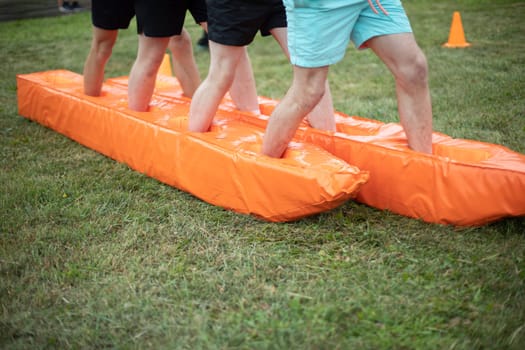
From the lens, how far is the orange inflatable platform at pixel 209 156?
8.77 feet

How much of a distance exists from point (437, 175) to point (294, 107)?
756 mm

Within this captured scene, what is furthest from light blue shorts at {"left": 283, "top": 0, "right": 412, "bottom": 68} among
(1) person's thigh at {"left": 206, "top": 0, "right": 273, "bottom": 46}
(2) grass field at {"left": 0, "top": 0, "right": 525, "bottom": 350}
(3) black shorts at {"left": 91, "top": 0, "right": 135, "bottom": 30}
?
(3) black shorts at {"left": 91, "top": 0, "right": 135, "bottom": 30}

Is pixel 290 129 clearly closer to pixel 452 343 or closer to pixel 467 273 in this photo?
pixel 467 273

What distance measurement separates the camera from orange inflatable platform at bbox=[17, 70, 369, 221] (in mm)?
2672

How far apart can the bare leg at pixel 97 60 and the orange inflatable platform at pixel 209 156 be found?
0.33ft

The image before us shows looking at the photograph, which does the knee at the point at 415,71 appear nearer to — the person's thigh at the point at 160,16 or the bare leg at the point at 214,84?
the bare leg at the point at 214,84

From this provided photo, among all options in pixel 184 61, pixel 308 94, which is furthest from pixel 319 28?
pixel 184 61

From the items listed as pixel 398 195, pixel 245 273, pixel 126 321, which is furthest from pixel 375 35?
pixel 126 321

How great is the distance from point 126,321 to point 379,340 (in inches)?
35.7

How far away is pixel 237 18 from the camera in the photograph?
2992mm

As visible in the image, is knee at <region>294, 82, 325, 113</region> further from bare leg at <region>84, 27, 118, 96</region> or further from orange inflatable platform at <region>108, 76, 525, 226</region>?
bare leg at <region>84, 27, 118, 96</region>

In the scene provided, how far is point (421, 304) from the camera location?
6.89 ft

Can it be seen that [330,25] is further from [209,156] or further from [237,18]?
[209,156]

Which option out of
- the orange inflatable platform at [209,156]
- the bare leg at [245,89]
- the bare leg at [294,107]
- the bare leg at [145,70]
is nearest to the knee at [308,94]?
the bare leg at [294,107]
